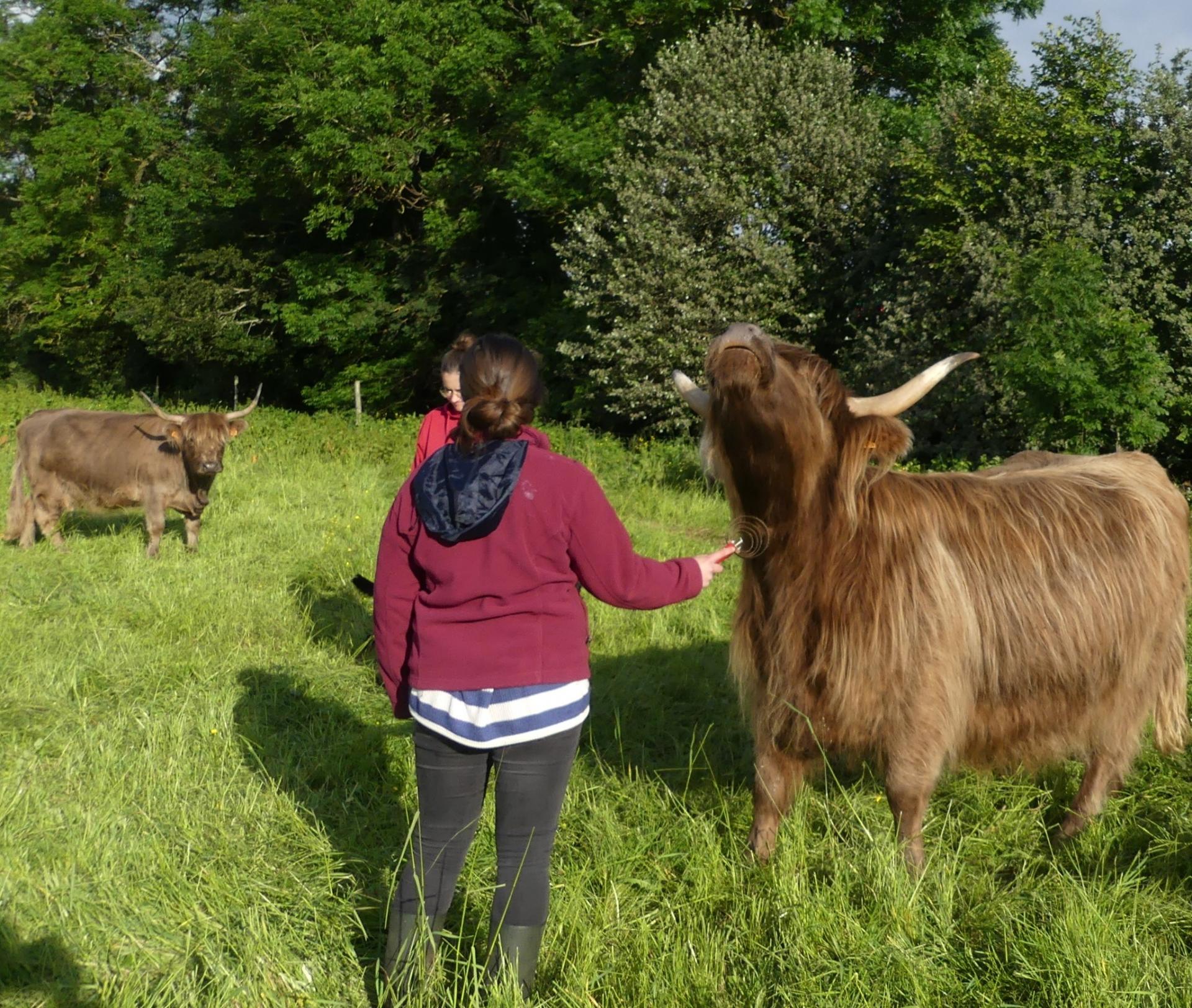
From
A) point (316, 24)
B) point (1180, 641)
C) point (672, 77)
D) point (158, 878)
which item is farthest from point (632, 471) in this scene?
point (316, 24)

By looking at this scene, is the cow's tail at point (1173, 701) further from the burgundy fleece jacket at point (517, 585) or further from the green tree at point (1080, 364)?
the green tree at point (1080, 364)

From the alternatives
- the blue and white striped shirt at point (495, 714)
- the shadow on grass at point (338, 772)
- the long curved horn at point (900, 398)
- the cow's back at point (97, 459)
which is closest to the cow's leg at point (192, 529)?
the cow's back at point (97, 459)

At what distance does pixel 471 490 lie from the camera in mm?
2439

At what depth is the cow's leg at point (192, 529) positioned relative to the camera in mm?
9117

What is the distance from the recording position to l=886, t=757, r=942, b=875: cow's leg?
3.35m

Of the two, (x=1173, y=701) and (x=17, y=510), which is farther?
(x=17, y=510)

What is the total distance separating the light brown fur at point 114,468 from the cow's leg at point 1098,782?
7.27 meters

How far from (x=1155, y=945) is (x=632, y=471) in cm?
1038

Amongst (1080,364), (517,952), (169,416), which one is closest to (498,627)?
(517,952)

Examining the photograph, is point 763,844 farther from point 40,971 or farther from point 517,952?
point 40,971

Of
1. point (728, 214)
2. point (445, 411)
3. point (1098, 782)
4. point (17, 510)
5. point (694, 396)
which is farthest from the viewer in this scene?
point (728, 214)

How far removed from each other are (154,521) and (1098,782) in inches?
306

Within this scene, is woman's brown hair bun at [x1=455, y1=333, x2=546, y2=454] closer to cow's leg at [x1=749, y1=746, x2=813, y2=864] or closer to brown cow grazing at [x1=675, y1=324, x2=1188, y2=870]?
brown cow grazing at [x1=675, y1=324, x2=1188, y2=870]

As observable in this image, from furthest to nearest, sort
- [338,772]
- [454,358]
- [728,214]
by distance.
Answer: [728,214] → [454,358] → [338,772]
